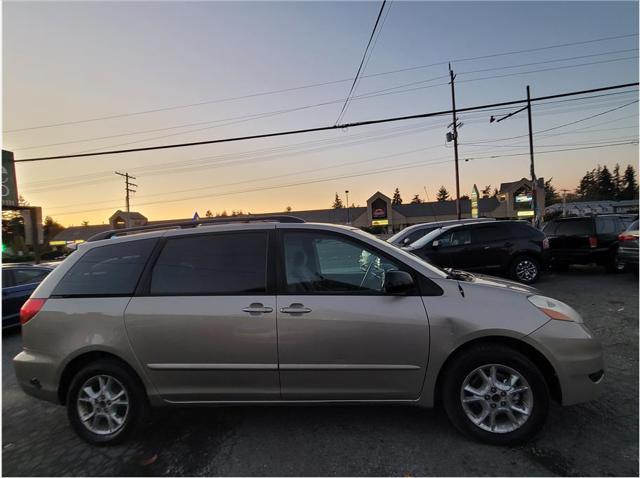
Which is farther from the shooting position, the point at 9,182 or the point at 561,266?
the point at 9,182

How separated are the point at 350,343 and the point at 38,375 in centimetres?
273

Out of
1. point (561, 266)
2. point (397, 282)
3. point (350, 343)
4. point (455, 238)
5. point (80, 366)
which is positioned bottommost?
point (561, 266)

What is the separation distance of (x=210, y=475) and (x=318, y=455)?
79cm

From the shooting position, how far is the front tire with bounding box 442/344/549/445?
110 inches

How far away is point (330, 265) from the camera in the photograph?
10.7ft

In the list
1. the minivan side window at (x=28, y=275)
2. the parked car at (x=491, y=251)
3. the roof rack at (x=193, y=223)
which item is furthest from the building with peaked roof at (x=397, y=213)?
the roof rack at (x=193, y=223)

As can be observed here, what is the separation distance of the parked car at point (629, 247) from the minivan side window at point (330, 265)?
359 inches

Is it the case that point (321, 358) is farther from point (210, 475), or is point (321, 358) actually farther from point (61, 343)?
point (61, 343)

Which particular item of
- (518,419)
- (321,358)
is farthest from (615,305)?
(321,358)

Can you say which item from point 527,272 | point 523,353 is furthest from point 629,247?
point 523,353

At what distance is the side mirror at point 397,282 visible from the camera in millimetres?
2857

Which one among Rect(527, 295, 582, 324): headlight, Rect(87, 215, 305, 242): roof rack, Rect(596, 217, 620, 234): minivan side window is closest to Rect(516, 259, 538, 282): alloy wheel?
Rect(596, 217, 620, 234): minivan side window

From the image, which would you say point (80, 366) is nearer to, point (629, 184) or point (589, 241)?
point (589, 241)

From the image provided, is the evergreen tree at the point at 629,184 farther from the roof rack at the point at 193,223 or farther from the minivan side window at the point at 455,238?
the roof rack at the point at 193,223
